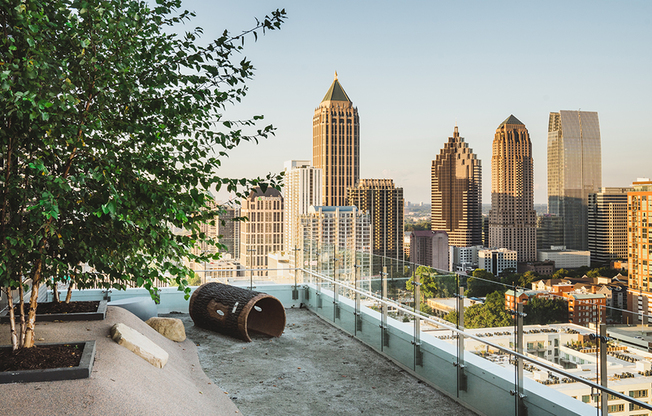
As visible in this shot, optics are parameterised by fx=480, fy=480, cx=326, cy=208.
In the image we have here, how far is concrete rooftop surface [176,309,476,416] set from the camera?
16.7ft

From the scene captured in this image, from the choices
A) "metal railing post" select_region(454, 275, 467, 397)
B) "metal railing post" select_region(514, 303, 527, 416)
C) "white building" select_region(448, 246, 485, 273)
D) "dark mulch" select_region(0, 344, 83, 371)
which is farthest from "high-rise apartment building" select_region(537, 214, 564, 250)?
"dark mulch" select_region(0, 344, 83, 371)

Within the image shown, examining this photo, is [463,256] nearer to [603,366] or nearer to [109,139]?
[603,366]

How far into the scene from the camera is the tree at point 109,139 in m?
3.12

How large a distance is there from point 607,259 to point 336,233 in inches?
1767

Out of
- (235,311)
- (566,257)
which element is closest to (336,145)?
(566,257)

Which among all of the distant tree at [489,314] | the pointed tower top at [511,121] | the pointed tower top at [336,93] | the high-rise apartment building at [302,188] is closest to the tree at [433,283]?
the distant tree at [489,314]

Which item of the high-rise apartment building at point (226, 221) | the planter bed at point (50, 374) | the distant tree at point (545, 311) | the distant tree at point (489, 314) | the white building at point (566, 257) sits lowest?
the white building at point (566, 257)

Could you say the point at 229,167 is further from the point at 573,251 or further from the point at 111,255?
the point at 573,251

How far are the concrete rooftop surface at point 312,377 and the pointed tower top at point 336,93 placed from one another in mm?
176845

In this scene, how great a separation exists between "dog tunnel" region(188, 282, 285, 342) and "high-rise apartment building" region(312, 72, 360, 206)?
501 ft

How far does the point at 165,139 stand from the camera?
3633 millimetres

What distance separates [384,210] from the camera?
138000 millimetres

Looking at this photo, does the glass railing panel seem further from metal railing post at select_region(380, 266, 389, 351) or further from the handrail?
metal railing post at select_region(380, 266, 389, 351)

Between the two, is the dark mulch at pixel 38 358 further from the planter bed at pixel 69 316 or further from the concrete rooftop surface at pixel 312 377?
the concrete rooftop surface at pixel 312 377
